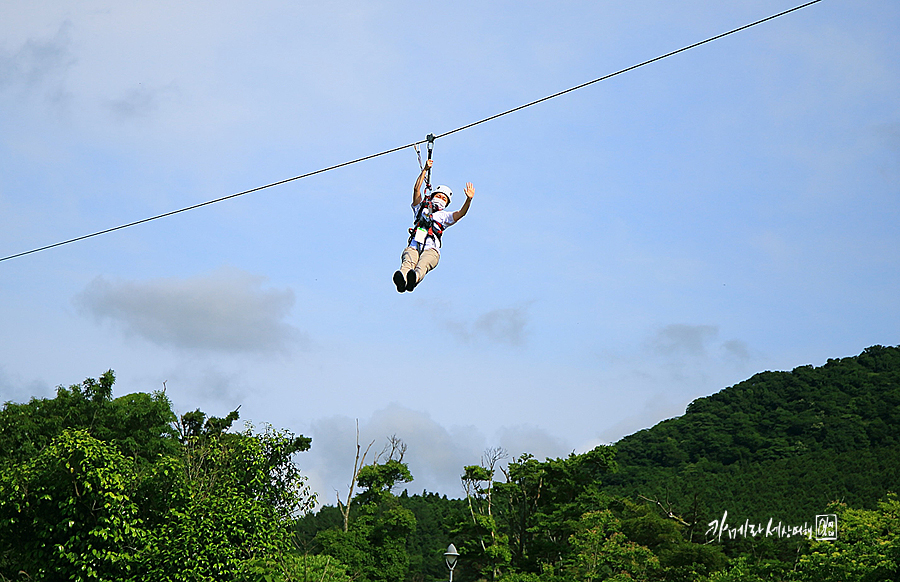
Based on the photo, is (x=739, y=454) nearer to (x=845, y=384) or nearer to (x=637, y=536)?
(x=845, y=384)

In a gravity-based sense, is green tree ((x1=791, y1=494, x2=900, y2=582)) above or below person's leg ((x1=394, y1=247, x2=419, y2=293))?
below

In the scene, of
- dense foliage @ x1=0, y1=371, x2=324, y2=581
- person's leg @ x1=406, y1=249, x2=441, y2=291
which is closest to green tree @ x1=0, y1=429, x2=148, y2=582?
dense foliage @ x1=0, y1=371, x2=324, y2=581

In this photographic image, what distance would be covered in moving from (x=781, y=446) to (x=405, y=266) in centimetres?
4814

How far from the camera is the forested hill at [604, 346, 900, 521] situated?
141 ft

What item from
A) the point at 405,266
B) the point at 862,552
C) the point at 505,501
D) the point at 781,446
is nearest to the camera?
the point at 405,266

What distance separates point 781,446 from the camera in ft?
173

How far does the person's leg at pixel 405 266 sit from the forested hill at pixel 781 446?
29481mm

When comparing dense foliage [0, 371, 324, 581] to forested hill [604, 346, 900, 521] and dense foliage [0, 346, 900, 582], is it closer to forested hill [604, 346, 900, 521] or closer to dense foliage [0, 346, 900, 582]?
dense foliage [0, 346, 900, 582]

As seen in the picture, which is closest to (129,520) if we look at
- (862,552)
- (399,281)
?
(399,281)

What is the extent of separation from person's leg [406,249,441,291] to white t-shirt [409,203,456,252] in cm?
8

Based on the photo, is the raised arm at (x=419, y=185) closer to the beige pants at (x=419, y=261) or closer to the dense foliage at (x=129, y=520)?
the beige pants at (x=419, y=261)

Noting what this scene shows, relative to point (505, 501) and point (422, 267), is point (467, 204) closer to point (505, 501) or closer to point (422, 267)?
point (422, 267)

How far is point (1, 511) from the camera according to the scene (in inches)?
472

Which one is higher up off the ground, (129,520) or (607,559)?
(607,559)
